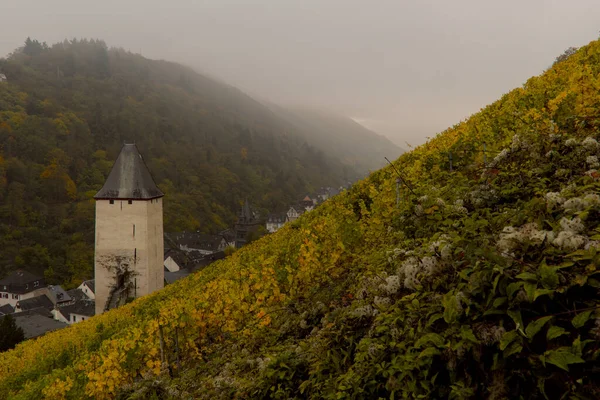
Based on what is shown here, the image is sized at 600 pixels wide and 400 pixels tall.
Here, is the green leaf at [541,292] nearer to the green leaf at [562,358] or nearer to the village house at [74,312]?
the green leaf at [562,358]

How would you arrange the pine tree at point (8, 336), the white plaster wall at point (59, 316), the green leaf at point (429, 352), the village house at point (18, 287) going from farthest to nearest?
the village house at point (18, 287) < the white plaster wall at point (59, 316) < the pine tree at point (8, 336) < the green leaf at point (429, 352)

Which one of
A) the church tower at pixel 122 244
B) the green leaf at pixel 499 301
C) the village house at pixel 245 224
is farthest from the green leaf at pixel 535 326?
the village house at pixel 245 224

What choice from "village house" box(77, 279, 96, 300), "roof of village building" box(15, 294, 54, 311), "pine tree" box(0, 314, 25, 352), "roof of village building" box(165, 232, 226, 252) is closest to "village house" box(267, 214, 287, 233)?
"roof of village building" box(165, 232, 226, 252)

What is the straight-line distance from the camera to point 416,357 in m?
2.71

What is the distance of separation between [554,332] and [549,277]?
33 cm

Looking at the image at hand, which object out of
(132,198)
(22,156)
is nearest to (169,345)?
(132,198)

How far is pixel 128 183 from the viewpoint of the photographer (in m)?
23.5

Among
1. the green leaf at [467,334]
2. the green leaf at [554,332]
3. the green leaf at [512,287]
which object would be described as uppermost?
the green leaf at [512,287]

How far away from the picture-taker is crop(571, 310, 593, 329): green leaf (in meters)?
2.19

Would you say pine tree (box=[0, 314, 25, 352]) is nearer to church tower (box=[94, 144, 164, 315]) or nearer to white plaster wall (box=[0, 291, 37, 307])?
church tower (box=[94, 144, 164, 315])

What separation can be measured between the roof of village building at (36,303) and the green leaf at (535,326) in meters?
67.4

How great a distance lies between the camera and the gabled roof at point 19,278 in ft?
207

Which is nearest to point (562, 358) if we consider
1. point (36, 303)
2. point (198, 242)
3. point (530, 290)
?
point (530, 290)

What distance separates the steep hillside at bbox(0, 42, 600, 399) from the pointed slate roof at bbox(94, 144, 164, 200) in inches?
623
